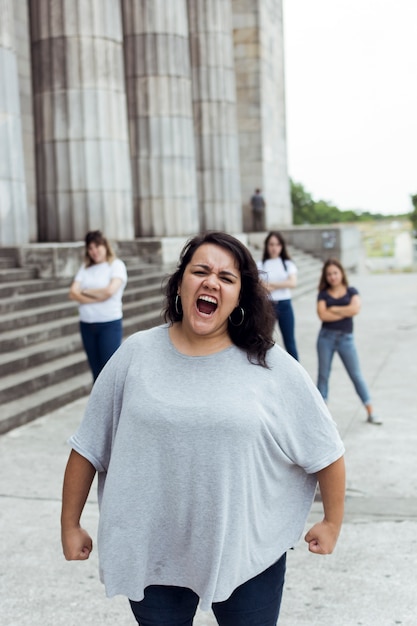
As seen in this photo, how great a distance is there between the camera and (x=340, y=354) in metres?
7.97

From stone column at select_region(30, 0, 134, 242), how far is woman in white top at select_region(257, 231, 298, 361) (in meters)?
7.15

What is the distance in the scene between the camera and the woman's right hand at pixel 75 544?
246cm

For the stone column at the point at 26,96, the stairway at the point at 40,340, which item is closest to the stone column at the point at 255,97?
the stone column at the point at 26,96

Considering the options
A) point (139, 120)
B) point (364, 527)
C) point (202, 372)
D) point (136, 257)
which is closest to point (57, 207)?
point (136, 257)

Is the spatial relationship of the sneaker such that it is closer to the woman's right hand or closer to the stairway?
the stairway

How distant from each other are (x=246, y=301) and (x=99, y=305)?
527cm

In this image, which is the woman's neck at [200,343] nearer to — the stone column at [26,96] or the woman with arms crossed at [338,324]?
the woman with arms crossed at [338,324]

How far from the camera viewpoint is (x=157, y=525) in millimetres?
2340

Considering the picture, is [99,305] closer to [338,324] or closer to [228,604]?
[338,324]

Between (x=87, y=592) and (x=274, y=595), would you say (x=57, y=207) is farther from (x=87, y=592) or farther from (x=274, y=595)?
(x=274, y=595)

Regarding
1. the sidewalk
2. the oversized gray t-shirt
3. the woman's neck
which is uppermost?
the woman's neck

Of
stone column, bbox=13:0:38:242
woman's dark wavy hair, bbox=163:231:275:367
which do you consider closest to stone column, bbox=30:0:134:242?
stone column, bbox=13:0:38:242

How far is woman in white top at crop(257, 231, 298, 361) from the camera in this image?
9.41m

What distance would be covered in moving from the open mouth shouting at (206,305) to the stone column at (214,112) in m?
22.5
